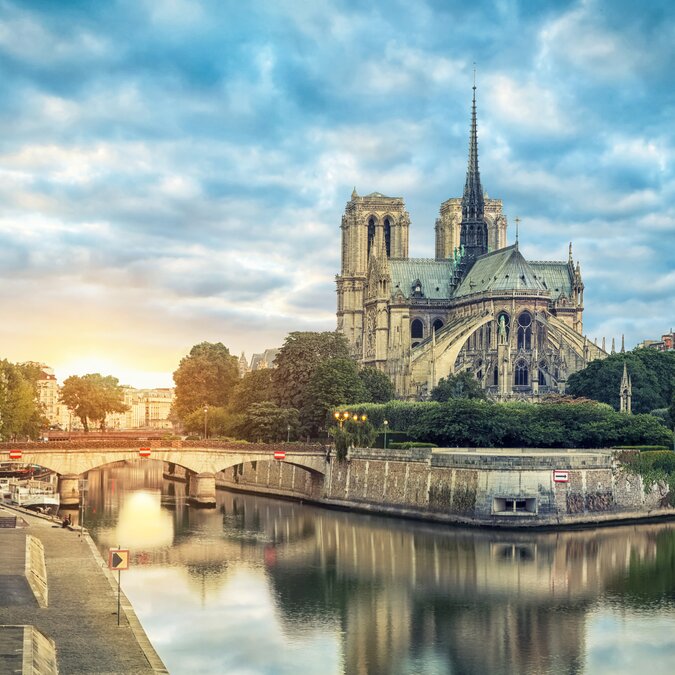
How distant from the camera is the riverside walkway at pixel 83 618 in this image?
35.5 meters

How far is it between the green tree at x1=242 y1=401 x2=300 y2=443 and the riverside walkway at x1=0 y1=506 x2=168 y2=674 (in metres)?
48.9

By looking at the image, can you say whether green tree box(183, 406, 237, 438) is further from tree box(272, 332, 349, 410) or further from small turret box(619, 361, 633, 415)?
small turret box(619, 361, 633, 415)

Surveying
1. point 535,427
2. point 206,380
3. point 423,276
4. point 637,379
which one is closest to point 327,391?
point 535,427

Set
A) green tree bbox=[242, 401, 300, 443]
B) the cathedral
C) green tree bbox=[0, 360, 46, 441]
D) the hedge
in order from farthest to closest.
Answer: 1. the cathedral
2. green tree bbox=[0, 360, 46, 441]
3. green tree bbox=[242, 401, 300, 443]
4. the hedge

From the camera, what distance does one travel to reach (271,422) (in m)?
106

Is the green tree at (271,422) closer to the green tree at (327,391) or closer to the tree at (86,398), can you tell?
the green tree at (327,391)

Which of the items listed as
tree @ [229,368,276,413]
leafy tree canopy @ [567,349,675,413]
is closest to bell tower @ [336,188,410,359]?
tree @ [229,368,276,413]

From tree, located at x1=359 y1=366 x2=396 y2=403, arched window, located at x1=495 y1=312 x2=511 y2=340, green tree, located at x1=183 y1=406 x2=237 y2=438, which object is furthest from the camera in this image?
arched window, located at x1=495 y1=312 x2=511 y2=340

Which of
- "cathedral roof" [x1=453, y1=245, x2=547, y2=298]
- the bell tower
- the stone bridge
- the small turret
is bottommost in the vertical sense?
the stone bridge

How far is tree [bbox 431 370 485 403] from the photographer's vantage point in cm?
11938

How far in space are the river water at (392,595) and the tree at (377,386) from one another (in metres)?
38.0

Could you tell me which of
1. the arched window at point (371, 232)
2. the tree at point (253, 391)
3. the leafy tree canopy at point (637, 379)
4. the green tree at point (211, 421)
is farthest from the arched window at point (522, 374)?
the arched window at point (371, 232)

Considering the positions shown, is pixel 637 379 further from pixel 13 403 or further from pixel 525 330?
pixel 13 403

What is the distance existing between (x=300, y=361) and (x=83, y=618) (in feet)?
236
